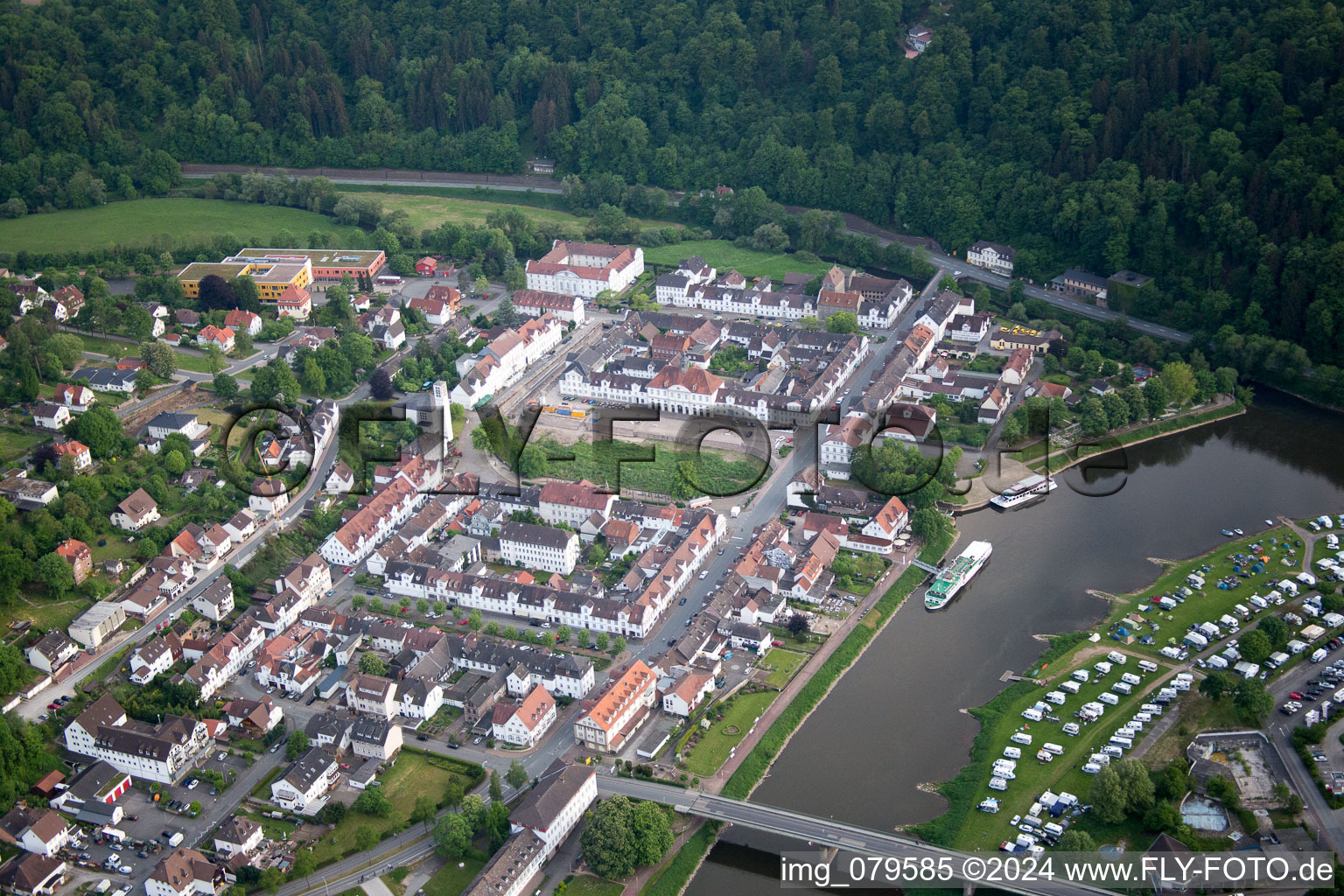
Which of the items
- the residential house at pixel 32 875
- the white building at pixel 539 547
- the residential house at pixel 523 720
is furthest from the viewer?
the white building at pixel 539 547

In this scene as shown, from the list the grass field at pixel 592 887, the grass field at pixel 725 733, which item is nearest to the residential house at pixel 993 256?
the grass field at pixel 725 733

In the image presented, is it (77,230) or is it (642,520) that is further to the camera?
(77,230)

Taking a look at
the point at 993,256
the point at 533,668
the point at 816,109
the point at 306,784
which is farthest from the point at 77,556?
the point at 816,109

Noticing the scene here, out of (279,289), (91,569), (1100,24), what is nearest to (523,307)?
(279,289)

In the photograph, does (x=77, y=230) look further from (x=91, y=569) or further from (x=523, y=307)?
(x=91, y=569)

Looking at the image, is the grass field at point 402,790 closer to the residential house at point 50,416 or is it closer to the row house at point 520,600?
the row house at point 520,600

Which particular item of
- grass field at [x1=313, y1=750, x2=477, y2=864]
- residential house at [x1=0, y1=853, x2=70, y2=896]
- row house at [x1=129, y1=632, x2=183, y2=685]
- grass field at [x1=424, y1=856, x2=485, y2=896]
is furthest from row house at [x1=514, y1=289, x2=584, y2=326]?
residential house at [x1=0, y1=853, x2=70, y2=896]

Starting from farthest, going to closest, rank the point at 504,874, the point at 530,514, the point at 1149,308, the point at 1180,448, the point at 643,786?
1. the point at 1149,308
2. the point at 1180,448
3. the point at 530,514
4. the point at 643,786
5. the point at 504,874
